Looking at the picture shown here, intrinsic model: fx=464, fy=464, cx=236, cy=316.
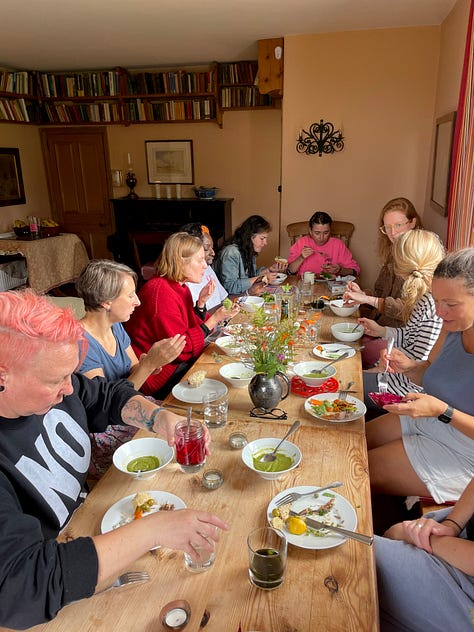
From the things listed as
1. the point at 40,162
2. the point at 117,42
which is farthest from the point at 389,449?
→ the point at 40,162

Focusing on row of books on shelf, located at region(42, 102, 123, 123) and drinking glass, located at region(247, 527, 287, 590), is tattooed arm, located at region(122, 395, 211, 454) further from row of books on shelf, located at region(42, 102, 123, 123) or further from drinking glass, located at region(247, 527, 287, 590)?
row of books on shelf, located at region(42, 102, 123, 123)

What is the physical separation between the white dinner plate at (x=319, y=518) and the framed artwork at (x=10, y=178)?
19.1 ft

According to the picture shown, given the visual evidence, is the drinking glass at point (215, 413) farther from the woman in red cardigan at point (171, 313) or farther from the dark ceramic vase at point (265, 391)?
the woman in red cardigan at point (171, 313)

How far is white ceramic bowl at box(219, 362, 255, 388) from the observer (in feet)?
6.10

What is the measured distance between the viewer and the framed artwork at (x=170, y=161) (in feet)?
19.7

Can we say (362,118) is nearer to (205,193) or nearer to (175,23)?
(175,23)

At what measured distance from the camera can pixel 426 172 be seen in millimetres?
4328

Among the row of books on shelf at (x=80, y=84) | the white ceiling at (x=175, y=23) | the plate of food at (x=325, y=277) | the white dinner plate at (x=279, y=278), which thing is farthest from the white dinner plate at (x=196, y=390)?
the row of books on shelf at (x=80, y=84)

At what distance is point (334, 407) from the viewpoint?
1.67 m

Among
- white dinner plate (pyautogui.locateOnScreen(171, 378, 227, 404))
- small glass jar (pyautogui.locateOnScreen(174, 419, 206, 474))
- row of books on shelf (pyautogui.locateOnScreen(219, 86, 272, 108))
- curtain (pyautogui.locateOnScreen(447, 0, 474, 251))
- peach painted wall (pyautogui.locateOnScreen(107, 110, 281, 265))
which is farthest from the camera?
peach painted wall (pyautogui.locateOnScreen(107, 110, 281, 265))

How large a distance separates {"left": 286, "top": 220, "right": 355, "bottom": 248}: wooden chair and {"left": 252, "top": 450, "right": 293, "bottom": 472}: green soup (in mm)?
3498

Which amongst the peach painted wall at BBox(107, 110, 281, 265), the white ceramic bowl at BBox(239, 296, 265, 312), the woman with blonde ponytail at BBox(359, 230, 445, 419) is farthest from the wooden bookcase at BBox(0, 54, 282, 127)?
the woman with blonde ponytail at BBox(359, 230, 445, 419)

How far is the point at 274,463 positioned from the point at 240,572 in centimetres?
39

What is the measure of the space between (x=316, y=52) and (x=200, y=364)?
11.6ft
